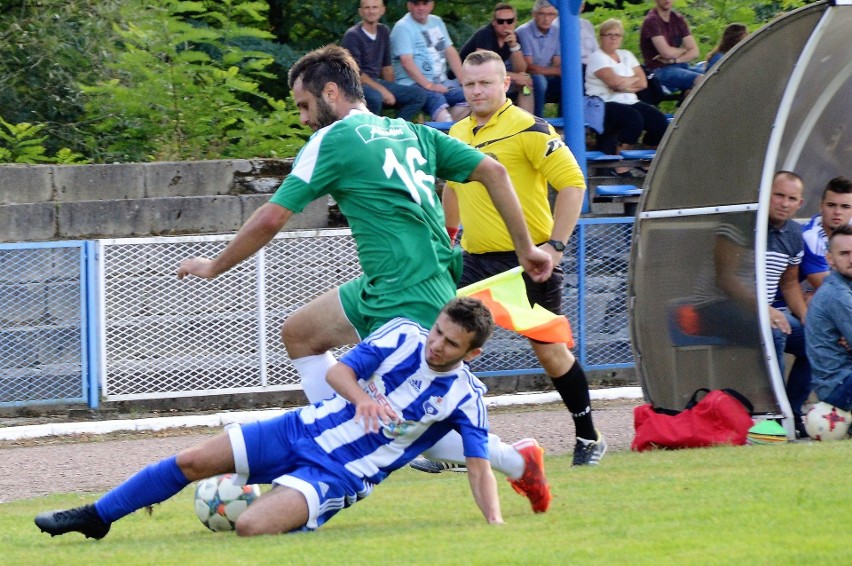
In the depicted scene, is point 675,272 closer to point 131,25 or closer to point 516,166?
point 516,166

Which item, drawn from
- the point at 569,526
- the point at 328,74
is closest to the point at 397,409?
the point at 569,526

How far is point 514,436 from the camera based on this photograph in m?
9.77

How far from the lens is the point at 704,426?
8.67m

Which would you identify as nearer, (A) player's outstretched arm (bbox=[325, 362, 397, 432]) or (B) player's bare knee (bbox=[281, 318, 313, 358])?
(A) player's outstretched arm (bbox=[325, 362, 397, 432])

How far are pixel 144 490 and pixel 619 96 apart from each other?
9224 millimetres

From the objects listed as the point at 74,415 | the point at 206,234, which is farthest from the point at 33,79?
the point at 74,415

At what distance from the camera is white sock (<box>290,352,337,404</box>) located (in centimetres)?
679

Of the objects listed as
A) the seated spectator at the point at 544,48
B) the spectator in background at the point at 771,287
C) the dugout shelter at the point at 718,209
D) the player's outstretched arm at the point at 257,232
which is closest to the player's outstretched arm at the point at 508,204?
the player's outstretched arm at the point at 257,232

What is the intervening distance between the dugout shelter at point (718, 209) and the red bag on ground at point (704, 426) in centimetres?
30

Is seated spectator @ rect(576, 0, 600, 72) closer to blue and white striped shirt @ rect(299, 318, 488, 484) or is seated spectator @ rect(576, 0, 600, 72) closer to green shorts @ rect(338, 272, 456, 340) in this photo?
green shorts @ rect(338, 272, 456, 340)

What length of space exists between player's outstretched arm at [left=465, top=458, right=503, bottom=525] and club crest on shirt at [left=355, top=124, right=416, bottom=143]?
1.46 metres

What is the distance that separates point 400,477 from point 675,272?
2.57m

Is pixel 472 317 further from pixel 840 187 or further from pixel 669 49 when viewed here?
pixel 669 49

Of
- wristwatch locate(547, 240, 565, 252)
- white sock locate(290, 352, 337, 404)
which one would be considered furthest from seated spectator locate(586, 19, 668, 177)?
white sock locate(290, 352, 337, 404)
